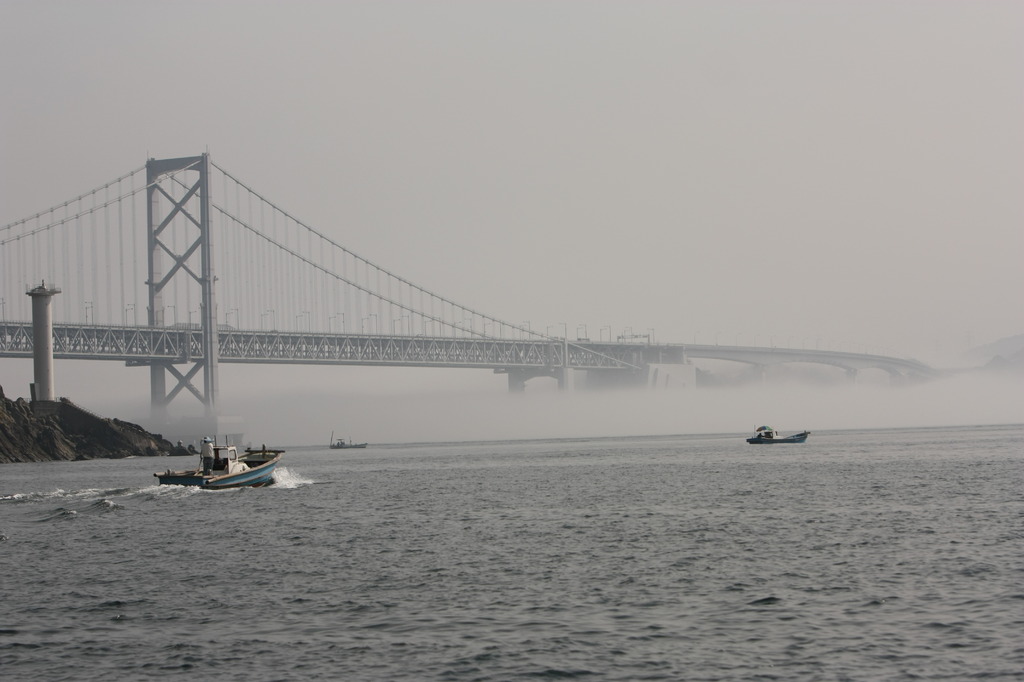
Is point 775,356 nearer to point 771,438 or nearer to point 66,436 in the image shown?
point 771,438

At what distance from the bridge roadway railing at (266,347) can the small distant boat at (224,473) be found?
56.3 metres

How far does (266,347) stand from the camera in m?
124

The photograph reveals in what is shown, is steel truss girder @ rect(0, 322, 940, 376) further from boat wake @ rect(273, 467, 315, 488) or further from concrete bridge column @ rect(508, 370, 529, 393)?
boat wake @ rect(273, 467, 315, 488)

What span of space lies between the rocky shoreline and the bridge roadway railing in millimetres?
5229

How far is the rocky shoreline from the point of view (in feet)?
340

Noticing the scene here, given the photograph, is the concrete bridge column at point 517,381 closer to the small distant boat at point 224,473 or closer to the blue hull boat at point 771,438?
the blue hull boat at point 771,438

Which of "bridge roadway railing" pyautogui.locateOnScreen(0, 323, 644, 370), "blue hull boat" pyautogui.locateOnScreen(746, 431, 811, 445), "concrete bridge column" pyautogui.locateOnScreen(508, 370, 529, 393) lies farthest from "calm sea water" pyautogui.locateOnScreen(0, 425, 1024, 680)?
"concrete bridge column" pyautogui.locateOnScreen(508, 370, 529, 393)

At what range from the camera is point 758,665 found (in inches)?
685

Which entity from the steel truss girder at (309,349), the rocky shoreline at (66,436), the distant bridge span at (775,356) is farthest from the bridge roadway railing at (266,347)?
the distant bridge span at (775,356)

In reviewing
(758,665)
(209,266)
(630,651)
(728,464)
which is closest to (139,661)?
(630,651)

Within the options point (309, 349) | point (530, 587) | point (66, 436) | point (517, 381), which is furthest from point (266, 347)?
point (530, 587)

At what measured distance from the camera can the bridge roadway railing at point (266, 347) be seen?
367 feet

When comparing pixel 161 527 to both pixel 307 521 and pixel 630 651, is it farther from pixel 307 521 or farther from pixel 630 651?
pixel 630 651

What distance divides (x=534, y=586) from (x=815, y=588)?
5.36m
